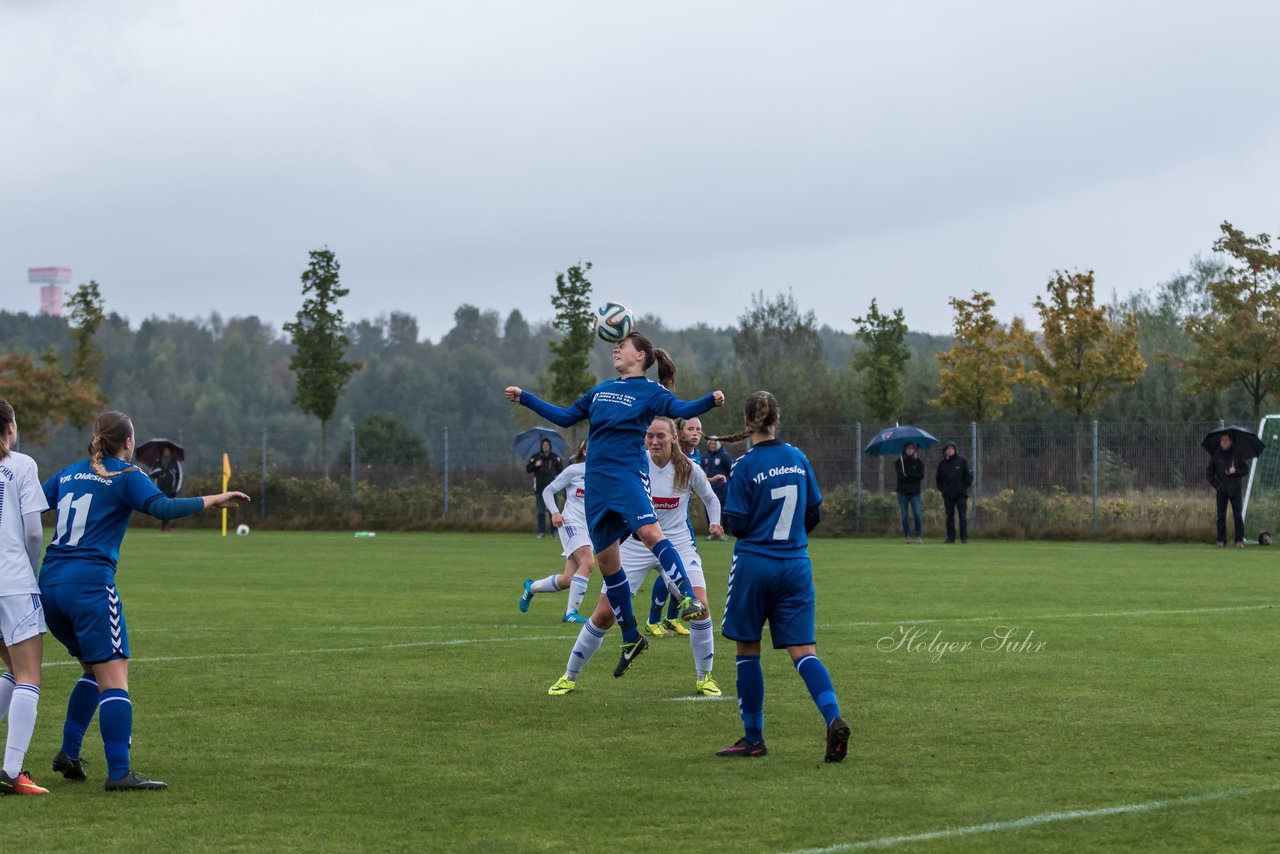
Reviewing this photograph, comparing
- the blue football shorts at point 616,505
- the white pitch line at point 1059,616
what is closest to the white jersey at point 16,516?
the blue football shorts at point 616,505

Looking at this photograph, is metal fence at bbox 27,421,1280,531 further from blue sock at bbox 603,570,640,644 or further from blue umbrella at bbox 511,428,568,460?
blue sock at bbox 603,570,640,644

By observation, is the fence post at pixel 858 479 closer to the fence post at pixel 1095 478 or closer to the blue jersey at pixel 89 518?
the fence post at pixel 1095 478

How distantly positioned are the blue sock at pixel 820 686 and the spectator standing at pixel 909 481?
26209mm

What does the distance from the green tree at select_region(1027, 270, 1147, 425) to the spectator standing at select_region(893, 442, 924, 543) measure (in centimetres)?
1216

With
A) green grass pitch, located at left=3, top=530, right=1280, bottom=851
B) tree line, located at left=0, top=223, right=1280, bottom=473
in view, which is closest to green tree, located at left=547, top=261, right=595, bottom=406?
tree line, located at left=0, top=223, right=1280, bottom=473

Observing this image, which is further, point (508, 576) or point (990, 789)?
point (508, 576)

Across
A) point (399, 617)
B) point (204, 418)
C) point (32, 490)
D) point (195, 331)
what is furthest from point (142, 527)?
point (195, 331)

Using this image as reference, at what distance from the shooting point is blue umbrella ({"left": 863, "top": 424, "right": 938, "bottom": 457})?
36812 mm

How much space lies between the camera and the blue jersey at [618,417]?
10.4 metres

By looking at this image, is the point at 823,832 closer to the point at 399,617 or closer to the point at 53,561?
the point at 53,561

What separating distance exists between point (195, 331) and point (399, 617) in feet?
589

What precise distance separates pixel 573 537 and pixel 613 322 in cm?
523

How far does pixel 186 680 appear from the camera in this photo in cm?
1164

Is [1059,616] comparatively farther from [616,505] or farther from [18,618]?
[18,618]
